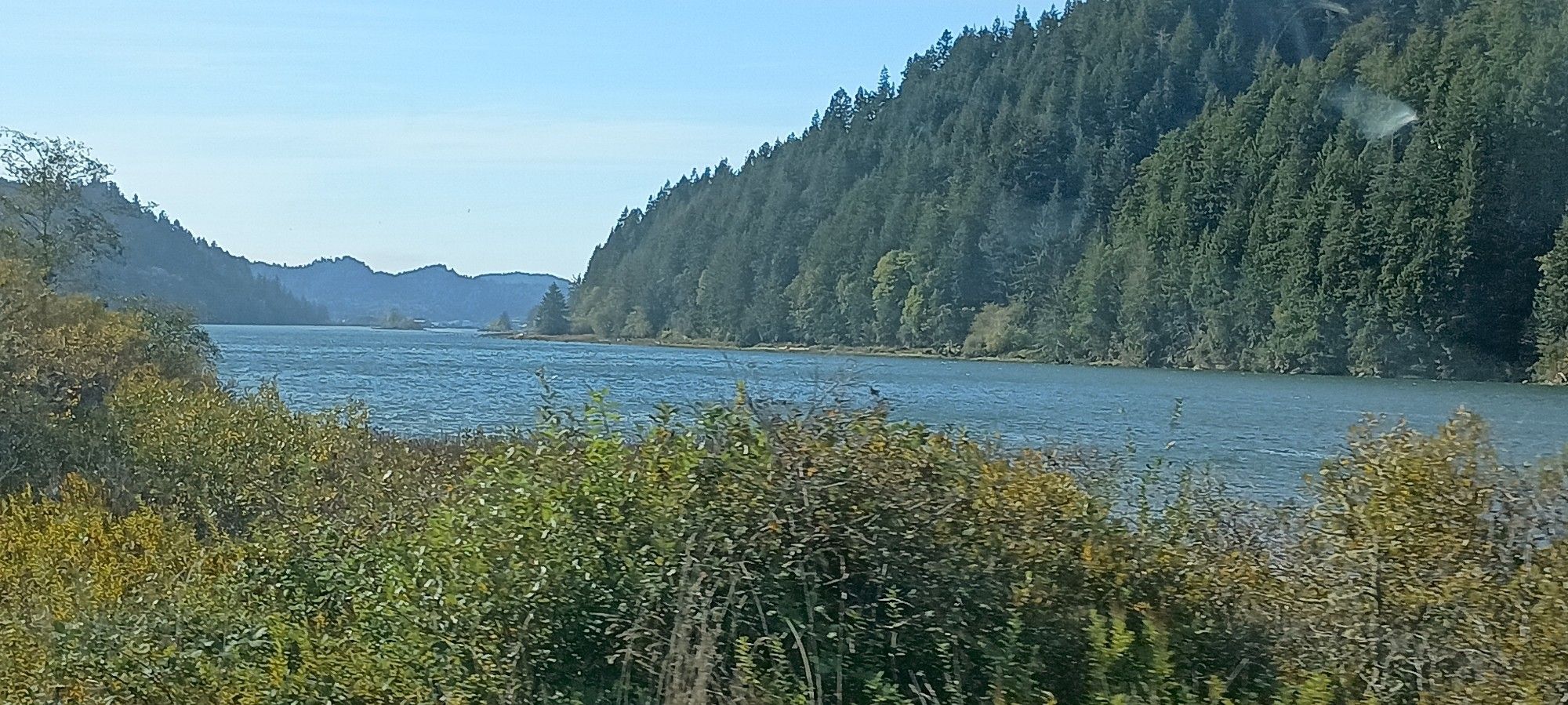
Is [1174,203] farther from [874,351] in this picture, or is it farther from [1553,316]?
[1553,316]

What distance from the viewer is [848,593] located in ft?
24.0

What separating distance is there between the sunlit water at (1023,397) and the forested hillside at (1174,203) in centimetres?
508

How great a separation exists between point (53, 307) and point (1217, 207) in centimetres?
7349

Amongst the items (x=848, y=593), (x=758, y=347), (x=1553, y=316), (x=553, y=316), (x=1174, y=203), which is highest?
(x=1174, y=203)

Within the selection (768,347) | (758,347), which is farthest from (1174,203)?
(758,347)

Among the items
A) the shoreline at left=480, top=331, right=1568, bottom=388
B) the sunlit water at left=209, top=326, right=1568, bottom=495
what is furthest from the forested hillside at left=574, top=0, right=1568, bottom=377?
the sunlit water at left=209, top=326, right=1568, bottom=495

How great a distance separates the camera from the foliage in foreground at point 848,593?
23.3 feet

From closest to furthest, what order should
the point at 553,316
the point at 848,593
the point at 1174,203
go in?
1. the point at 848,593
2. the point at 1174,203
3. the point at 553,316

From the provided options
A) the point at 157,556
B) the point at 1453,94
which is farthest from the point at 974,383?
the point at 157,556

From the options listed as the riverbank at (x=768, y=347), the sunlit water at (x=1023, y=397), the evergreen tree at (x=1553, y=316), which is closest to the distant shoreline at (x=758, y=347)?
the riverbank at (x=768, y=347)

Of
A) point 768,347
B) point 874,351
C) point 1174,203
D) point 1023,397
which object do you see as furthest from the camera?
point 768,347

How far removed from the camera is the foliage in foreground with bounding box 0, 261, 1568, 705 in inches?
280

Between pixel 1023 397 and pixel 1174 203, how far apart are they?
47.6m

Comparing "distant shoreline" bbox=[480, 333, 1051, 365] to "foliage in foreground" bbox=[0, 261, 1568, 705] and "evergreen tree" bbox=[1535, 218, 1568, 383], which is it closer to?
"evergreen tree" bbox=[1535, 218, 1568, 383]
